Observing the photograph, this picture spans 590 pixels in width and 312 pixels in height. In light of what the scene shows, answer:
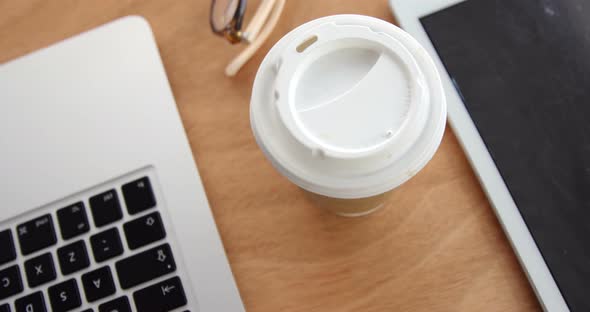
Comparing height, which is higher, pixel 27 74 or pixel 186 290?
pixel 27 74

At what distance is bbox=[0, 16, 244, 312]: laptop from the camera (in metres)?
0.32

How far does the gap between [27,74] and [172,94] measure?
0.12 m

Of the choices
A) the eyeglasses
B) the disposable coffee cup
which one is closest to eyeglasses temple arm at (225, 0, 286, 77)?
the eyeglasses

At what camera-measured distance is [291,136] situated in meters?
0.25

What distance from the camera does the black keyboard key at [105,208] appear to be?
1.08ft

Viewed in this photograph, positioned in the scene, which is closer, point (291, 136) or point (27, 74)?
point (291, 136)

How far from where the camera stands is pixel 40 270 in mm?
322

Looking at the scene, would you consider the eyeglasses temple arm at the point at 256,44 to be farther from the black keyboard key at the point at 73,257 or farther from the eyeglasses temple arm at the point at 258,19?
the black keyboard key at the point at 73,257

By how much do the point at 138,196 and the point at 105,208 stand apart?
0.08 feet

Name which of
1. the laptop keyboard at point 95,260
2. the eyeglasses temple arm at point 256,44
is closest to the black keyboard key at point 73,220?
the laptop keyboard at point 95,260

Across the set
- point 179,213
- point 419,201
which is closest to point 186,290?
point 179,213

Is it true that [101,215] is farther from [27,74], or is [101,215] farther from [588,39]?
[588,39]

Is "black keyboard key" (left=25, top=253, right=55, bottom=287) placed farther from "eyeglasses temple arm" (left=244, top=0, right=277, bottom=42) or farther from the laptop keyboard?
"eyeglasses temple arm" (left=244, top=0, right=277, bottom=42)

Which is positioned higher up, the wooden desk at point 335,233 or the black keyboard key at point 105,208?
the black keyboard key at point 105,208
